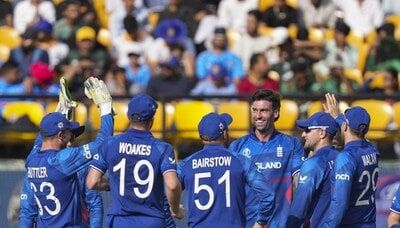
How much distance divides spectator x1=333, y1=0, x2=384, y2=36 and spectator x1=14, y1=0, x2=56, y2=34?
503 centimetres

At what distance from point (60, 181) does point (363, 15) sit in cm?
1107

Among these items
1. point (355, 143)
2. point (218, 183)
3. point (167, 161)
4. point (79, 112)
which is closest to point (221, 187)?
point (218, 183)

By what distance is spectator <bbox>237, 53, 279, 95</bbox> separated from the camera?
2052 centimetres

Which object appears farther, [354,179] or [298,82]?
[298,82]

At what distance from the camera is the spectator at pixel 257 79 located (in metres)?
20.5

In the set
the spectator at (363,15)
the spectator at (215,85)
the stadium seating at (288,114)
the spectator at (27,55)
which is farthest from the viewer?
the spectator at (363,15)

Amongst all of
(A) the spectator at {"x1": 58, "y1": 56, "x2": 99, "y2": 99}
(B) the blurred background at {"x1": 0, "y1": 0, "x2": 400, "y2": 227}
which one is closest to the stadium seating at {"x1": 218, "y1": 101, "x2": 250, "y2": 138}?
(B) the blurred background at {"x1": 0, "y1": 0, "x2": 400, "y2": 227}

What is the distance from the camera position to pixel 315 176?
1347 cm

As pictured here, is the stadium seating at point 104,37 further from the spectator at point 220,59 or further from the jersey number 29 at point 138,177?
the jersey number 29 at point 138,177

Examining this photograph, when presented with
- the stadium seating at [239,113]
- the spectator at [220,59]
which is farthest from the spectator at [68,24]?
the stadium seating at [239,113]

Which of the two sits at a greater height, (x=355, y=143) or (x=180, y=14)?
(x=180, y=14)

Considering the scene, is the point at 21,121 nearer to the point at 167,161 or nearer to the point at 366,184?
the point at 167,161

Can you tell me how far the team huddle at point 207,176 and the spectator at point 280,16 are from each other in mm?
9203

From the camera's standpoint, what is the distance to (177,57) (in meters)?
22.1
